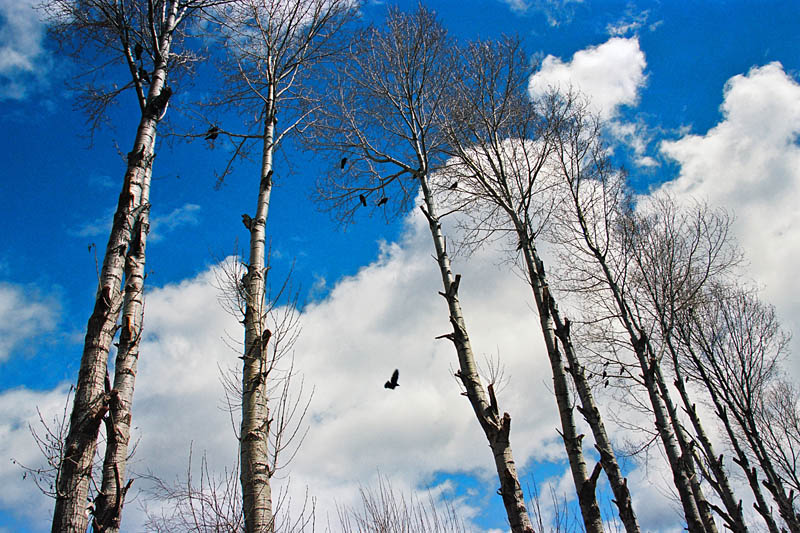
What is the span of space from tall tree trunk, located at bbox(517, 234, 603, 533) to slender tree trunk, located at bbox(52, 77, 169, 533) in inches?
163

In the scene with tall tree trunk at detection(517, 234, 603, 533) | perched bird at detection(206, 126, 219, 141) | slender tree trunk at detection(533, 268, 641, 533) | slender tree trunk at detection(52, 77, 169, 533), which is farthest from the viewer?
perched bird at detection(206, 126, 219, 141)

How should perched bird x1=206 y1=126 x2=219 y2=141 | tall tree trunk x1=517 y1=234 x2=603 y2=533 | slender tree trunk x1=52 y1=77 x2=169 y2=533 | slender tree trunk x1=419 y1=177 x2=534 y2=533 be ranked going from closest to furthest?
slender tree trunk x1=52 y1=77 x2=169 y2=533 < slender tree trunk x1=419 y1=177 x2=534 y2=533 < tall tree trunk x1=517 y1=234 x2=603 y2=533 < perched bird x1=206 y1=126 x2=219 y2=141

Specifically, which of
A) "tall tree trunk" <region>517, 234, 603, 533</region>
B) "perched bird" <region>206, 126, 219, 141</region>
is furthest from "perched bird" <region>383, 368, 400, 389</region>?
"perched bird" <region>206, 126, 219, 141</region>

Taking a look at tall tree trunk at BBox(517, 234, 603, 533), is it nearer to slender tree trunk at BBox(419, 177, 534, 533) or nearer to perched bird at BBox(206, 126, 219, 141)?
slender tree trunk at BBox(419, 177, 534, 533)

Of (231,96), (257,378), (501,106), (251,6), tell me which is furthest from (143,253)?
(501,106)

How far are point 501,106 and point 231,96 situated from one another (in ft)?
12.8

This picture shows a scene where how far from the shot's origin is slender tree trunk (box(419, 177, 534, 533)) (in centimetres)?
411

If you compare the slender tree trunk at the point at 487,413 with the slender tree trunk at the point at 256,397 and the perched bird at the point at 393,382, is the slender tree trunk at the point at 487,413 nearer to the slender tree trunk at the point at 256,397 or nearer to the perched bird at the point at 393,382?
the perched bird at the point at 393,382

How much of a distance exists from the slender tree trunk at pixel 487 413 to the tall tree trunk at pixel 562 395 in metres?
0.88

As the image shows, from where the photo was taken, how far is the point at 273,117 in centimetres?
577

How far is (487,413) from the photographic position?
4547 mm

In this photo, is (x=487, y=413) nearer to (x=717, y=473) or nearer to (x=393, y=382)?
(x=393, y=382)

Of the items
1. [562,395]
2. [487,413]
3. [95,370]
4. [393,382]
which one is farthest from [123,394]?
[562,395]

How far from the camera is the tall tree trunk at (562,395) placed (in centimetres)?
457
